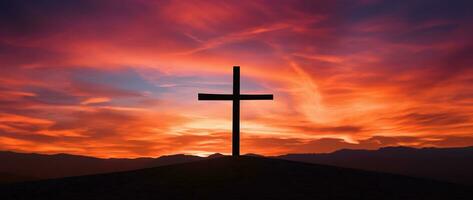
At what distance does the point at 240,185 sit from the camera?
67.7 feet

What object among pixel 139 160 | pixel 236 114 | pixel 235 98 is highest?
pixel 139 160

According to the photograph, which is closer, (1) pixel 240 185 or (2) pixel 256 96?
(1) pixel 240 185

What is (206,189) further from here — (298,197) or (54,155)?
(54,155)

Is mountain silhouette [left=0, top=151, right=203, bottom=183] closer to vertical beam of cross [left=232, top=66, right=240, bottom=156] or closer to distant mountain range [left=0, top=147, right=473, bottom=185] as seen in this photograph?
distant mountain range [left=0, top=147, right=473, bottom=185]

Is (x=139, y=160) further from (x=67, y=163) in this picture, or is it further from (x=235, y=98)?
(x=235, y=98)

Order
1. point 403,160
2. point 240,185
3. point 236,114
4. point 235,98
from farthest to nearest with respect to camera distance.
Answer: point 403,160 → point 235,98 → point 236,114 → point 240,185

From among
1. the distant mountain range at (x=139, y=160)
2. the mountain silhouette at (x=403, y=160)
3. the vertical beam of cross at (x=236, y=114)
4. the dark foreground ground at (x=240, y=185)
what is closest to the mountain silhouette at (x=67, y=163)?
the distant mountain range at (x=139, y=160)

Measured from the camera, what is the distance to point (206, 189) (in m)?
20.2

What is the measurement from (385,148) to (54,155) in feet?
340

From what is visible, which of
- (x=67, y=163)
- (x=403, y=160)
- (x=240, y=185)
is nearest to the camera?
(x=240, y=185)

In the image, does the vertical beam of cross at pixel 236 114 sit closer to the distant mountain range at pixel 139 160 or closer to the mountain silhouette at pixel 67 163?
the distant mountain range at pixel 139 160

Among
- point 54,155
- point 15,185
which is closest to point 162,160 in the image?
point 54,155

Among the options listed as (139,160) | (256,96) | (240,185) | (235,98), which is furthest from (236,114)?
(139,160)

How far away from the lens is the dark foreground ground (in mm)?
19875
